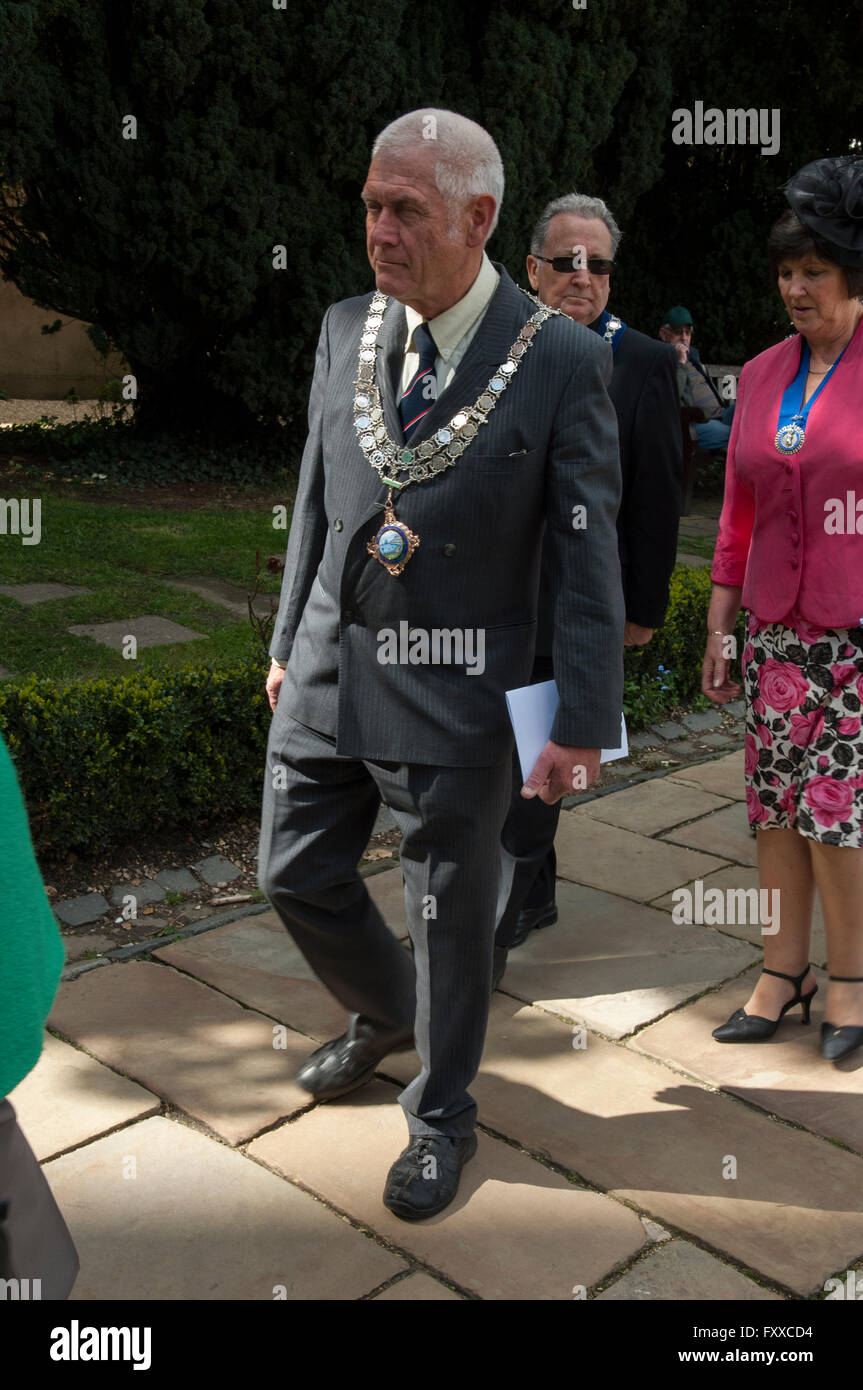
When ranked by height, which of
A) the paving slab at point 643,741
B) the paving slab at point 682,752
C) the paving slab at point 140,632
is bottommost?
the paving slab at point 682,752

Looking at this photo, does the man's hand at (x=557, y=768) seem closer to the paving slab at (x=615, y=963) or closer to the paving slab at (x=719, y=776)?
the paving slab at (x=615, y=963)

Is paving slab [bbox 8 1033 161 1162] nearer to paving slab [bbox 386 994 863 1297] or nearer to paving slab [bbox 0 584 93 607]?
paving slab [bbox 386 994 863 1297]

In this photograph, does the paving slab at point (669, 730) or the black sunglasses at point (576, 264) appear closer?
the black sunglasses at point (576, 264)

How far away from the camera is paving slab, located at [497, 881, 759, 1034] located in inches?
137

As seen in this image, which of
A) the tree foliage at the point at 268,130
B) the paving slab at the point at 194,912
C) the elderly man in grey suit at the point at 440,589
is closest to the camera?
the elderly man in grey suit at the point at 440,589

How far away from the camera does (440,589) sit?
8.13 feet

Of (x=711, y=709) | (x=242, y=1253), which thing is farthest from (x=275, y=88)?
(x=242, y=1253)

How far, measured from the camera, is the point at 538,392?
244 centimetres

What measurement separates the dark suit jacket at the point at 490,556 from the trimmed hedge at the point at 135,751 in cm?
166

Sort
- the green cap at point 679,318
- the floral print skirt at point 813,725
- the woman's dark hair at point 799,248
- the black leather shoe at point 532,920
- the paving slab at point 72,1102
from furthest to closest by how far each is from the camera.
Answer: the green cap at point 679,318
the black leather shoe at point 532,920
the floral print skirt at point 813,725
the woman's dark hair at point 799,248
the paving slab at point 72,1102

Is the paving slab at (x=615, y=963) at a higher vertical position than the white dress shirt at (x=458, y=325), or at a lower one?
lower

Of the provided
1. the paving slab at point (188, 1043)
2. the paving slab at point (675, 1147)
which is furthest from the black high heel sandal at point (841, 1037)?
the paving slab at point (188, 1043)

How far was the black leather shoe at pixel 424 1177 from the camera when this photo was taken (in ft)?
8.46

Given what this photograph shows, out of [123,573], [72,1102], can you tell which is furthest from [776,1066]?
[123,573]
